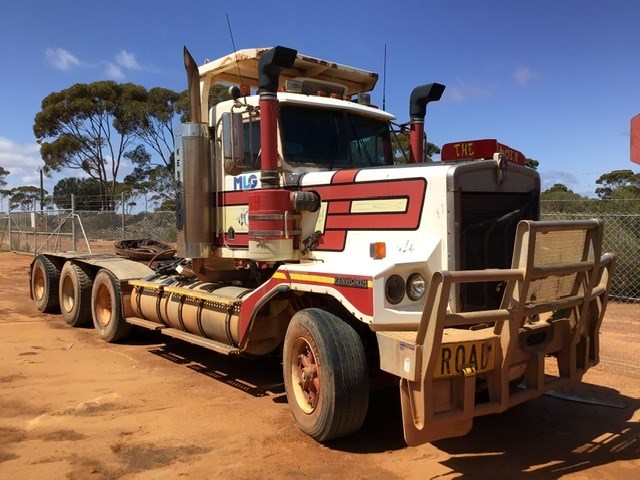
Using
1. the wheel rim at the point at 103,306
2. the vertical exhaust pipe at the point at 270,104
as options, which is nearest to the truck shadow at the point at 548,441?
the vertical exhaust pipe at the point at 270,104

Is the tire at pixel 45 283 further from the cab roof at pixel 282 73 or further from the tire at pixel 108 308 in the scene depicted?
the cab roof at pixel 282 73

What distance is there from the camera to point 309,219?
18.9 ft

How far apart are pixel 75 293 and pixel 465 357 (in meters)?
7.71

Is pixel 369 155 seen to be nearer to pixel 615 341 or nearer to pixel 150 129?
pixel 615 341

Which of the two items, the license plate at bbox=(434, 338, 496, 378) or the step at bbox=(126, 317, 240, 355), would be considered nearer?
the license plate at bbox=(434, 338, 496, 378)

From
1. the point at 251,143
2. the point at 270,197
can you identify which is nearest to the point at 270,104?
the point at 251,143

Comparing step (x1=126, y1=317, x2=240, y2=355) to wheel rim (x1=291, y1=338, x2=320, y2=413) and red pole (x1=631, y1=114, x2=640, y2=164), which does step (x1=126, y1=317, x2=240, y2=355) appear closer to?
wheel rim (x1=291, y1=338, x2=320, y2=413)

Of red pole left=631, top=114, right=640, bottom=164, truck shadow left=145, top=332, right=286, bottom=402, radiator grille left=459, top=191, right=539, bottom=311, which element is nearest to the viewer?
red pole left=631, top=114, right=640, bottom=164

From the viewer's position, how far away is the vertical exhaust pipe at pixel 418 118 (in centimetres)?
711

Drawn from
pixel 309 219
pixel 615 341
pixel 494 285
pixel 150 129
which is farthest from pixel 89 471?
pixel 150 129

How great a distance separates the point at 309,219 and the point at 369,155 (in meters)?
1.23

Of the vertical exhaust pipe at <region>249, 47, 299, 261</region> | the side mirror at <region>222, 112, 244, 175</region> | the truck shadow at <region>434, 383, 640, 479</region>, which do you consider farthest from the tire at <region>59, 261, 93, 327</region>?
the truck shadow at <region>434, 383, 640, 479</region>

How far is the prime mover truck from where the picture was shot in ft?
13.0

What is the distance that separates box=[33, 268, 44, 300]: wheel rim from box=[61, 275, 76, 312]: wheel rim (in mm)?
1238
